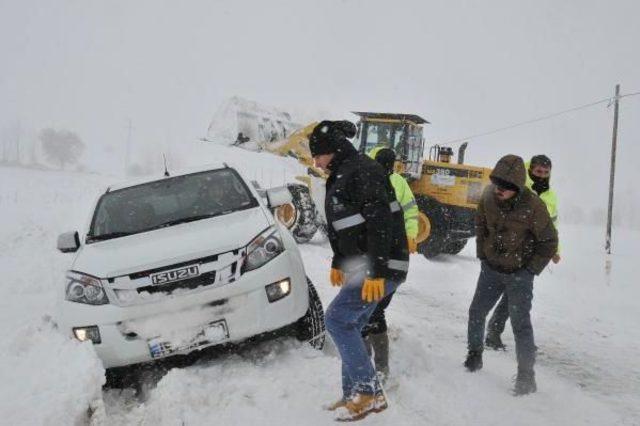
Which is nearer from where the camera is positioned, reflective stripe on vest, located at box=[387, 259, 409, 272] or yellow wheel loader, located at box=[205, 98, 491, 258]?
reflective stripe on vest, located at box=[387, 259, 409, 272]

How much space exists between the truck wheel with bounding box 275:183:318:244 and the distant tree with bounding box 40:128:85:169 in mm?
80701

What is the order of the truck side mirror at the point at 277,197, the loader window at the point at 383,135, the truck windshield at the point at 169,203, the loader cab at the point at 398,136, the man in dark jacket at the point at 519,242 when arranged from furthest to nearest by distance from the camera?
the loader window at the point at 383,135, the loader cab at the point at 398,136, the truck side mirror at the point at 277,197, the truck windshield at the point at 169,203, the man in dark jacket at the point at 519,242

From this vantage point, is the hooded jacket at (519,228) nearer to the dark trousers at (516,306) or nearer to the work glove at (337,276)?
the dark trousers at (516,306)

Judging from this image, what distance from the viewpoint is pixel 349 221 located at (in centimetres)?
295

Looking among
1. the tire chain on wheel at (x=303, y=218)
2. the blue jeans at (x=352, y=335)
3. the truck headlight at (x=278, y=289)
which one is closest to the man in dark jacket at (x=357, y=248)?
the blue jeans at (x=352, y=335)

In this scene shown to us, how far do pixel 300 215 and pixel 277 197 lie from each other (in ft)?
21.1

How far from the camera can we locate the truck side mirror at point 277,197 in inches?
180

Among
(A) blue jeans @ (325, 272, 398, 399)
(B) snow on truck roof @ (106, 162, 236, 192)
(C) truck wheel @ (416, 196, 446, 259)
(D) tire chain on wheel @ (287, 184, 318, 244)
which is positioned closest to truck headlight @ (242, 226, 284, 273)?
(A) blue jeans @ (325, 272, 398, 399)

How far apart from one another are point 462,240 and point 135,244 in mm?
8716

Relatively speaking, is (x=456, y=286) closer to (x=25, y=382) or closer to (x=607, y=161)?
(x=25, y=382)

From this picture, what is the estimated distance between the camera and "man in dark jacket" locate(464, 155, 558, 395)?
357 cm

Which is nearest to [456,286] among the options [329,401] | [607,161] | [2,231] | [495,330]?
[495,330]

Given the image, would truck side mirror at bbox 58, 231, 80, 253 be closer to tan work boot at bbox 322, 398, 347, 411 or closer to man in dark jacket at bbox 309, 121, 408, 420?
man in dark jacket at bbox 309, 121, 408, 420

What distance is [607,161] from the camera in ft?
449
